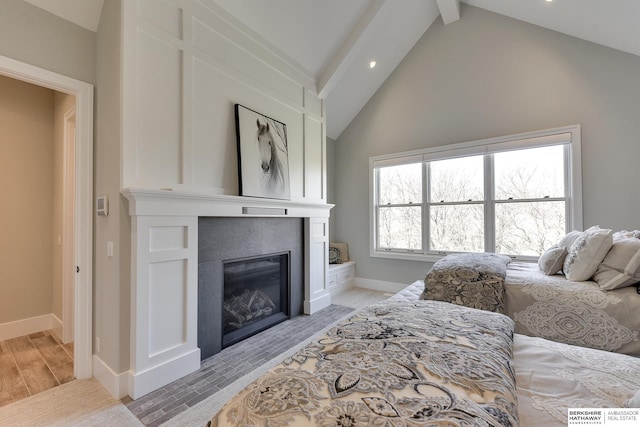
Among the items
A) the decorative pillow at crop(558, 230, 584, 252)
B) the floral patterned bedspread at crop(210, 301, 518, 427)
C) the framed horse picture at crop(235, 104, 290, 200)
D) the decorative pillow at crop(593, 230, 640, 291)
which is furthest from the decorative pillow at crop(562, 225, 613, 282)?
the framed horse picture at crop(235, 104, 290, 200)

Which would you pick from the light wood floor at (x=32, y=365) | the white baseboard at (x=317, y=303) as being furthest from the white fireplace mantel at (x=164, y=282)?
the white baseboard at (x=317, y=303)

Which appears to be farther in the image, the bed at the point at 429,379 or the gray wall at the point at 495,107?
the gray wall at the point at 495,107

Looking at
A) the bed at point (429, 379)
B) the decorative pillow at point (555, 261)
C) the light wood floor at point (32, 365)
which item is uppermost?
the decorative pillow at point (555, 261)

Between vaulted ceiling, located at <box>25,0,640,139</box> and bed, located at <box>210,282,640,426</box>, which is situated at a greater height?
vaulted ceiling, located at <box>25,0,640,139</box>

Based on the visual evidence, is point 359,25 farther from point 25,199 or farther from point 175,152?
point 25,199

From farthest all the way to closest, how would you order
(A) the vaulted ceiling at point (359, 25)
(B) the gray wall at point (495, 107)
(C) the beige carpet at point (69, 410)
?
1. (B) the gray wall at point (495, 107)
2. (A) the vaulted ceiling at point (359, 25)
3. (C) the beige carpet at point (69, 410)

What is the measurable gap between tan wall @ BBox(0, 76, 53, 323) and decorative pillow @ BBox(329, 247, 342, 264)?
372 cm

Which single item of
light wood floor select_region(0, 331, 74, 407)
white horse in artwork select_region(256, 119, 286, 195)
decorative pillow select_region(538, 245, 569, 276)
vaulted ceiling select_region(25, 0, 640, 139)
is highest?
vaulted ceiling select_region(25, 0, 640, 139)

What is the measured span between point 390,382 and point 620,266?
2.39 m

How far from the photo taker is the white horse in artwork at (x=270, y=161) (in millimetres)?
2963

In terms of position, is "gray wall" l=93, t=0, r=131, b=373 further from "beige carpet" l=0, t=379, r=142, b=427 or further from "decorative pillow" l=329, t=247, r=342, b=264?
"decorative pillow" l=329, t=247, r=342, b=264

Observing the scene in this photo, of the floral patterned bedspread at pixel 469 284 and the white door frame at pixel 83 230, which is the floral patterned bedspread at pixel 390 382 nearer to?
the floral patterned bedspread at pixel 469 284

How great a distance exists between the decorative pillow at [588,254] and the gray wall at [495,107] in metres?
1.55

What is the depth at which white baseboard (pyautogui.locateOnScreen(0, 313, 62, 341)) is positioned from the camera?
9.41 feet
